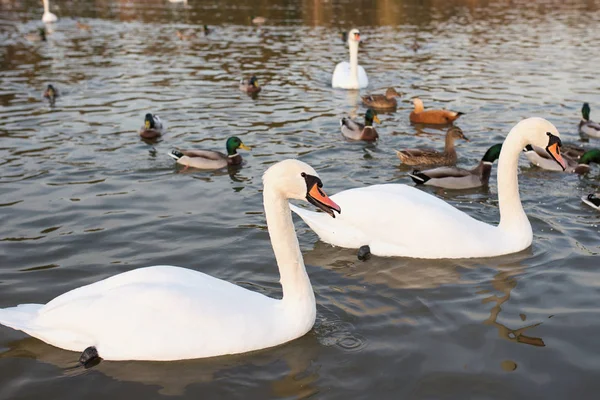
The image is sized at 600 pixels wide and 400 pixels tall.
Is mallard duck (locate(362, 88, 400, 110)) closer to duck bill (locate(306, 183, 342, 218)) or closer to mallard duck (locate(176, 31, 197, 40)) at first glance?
duck bill (locate(306, 183, 342, 218))

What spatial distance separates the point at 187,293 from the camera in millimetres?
5625

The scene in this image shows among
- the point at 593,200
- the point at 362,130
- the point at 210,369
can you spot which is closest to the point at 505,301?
the point at 210,369

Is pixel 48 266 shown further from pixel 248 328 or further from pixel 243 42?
pixel 243 42

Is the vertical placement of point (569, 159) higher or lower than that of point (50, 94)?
lower

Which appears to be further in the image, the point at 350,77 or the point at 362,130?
the point at 350,77

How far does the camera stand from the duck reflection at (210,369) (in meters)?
5.57

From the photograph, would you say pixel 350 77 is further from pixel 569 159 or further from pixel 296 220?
pixel 296 220

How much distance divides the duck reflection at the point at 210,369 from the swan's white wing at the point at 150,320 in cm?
14

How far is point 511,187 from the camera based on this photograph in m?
8.26

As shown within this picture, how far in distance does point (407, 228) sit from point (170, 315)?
3351mm

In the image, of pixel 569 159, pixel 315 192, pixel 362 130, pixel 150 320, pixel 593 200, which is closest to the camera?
pixel 150 320

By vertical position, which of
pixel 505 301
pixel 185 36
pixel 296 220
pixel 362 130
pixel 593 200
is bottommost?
pixel 505 301

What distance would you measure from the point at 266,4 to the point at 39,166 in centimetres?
3973

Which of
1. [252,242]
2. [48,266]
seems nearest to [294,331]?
[252,242]
